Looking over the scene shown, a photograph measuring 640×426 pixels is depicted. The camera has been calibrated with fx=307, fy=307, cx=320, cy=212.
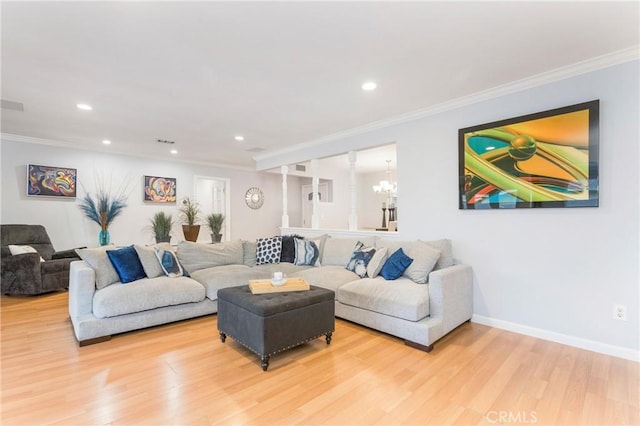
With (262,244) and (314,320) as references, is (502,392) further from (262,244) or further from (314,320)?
(262,244)

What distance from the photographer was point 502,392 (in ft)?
6.72

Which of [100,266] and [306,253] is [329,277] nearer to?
[306,253]

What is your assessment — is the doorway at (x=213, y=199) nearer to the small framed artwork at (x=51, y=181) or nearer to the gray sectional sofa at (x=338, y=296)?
the small framed artwork at (x=51, y=181)

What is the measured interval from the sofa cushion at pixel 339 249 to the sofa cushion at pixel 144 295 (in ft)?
5.67

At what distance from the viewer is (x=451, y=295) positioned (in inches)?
116

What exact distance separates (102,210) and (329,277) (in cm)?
475

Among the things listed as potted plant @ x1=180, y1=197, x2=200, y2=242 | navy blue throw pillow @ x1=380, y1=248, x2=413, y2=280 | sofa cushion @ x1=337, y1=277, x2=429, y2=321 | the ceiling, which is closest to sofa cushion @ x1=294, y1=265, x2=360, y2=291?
sofa cushion @ x1=337, y1=277, x2=429, y2=321

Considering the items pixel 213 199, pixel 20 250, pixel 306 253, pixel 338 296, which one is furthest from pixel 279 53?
pixel 213 199

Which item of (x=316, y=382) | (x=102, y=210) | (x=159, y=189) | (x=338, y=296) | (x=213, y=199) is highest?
(x=159, y=189)

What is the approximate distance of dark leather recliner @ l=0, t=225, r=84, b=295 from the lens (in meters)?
4.30

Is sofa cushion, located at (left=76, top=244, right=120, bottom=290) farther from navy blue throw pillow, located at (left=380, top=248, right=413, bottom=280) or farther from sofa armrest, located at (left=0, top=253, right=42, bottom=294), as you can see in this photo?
navy blue throw pillow, located at (left=380, top=248, right=413, bottom=280)

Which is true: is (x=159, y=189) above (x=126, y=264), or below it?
above

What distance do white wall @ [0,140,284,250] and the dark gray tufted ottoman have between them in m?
4.55

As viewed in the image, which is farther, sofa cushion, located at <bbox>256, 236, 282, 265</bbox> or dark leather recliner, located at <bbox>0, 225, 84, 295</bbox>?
sofa cushion, located at <bbox>256, 236, 282, 265</bbox>
